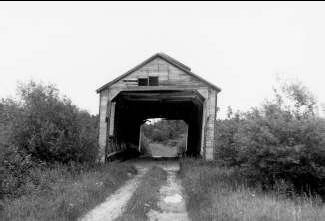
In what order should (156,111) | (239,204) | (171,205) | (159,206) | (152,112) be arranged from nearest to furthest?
(239,204) < (159,206) < (171,205) < (156,111) < (152,112)

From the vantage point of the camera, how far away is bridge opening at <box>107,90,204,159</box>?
2108 centimetres

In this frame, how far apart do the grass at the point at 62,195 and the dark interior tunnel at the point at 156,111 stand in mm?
8713

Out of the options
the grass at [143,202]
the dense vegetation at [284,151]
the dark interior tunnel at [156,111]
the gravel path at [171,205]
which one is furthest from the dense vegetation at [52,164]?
the dark interior tunnel at [156,111]

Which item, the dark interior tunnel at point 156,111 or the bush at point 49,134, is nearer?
the bush at point 49,134

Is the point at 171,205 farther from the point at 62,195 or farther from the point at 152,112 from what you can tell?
the point at 152,112

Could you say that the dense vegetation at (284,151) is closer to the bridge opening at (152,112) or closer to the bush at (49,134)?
the bush at (49,134)

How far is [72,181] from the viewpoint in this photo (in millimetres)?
11109

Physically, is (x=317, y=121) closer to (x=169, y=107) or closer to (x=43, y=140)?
(x=43, y=140)

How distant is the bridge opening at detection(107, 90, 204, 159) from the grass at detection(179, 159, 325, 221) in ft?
30.3

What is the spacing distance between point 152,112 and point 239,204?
2213 cm

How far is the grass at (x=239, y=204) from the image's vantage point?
7.16 meters

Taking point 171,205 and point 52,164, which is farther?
point 52,164

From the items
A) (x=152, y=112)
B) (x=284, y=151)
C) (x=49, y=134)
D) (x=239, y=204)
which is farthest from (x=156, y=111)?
(x=239, y=204)

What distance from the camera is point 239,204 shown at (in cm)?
808
